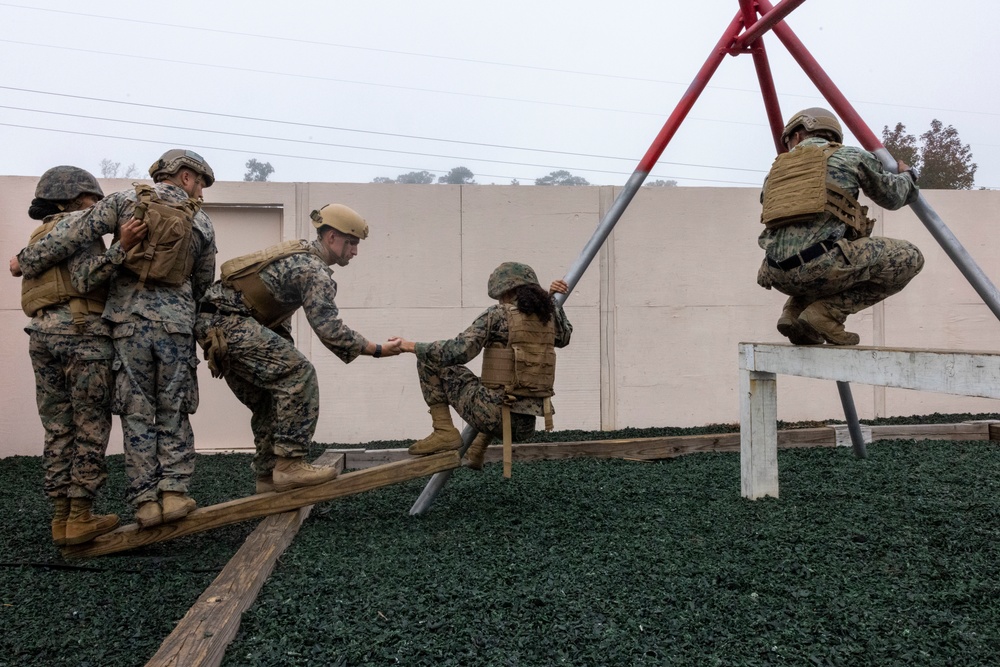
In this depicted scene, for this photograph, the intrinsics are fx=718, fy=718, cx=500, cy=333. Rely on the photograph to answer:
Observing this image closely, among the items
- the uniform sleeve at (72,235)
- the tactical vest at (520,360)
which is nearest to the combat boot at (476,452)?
the tactical vest at (520,360)

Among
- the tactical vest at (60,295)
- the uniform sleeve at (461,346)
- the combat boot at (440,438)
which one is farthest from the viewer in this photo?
the combat boot at (440,438)

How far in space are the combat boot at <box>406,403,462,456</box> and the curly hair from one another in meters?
0.72

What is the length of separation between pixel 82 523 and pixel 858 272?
410 centimetres

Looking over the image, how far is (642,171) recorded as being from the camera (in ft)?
15.0

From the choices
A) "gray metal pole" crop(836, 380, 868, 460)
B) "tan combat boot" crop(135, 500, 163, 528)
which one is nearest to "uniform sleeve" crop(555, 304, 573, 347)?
"gray metal pole" crop(836, 380, 868, 460)

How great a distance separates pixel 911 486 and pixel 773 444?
1.06 meters

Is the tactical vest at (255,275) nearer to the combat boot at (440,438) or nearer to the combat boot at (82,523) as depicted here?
the combat boot at (440,438)

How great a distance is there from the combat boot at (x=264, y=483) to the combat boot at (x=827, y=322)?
3168mm

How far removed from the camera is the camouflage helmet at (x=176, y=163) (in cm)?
380

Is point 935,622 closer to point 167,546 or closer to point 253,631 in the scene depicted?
point 253,631

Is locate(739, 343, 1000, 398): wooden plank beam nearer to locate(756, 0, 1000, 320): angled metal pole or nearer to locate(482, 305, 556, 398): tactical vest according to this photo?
locate(756, 0, 1000, 320): angled metal pole

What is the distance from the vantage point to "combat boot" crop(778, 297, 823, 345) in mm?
3932

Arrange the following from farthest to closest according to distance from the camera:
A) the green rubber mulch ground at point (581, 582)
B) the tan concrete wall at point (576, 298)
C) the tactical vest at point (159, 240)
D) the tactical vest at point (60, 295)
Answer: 1. the tan concrete wall at point (576, 298)
2. the tactical vest at point (60, 295)
3. the tactical vest at point (159, 240)
4. the green rubber mulch ground at point (581, 582)

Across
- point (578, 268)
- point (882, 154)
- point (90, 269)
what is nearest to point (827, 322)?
point (882, 154)
